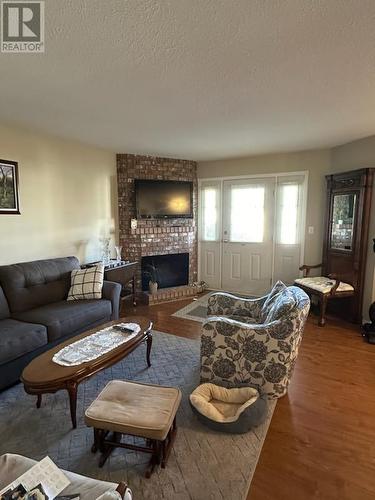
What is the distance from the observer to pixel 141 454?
174cm

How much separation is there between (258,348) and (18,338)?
6.41 ft

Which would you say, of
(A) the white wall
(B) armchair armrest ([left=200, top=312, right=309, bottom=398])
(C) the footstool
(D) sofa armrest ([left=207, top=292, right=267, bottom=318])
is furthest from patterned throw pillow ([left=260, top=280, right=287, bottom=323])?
(A) the white wall

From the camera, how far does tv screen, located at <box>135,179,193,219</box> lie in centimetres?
471

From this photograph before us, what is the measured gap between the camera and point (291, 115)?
2.75 metres

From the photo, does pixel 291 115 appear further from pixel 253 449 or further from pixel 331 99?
pixel 253 449

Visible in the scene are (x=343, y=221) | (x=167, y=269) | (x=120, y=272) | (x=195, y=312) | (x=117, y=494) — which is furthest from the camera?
(x=167, y=269)

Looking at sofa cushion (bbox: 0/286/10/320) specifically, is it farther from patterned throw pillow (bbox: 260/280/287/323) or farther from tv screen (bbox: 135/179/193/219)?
patterned throw pillow (bbox: 260/280/287/323)

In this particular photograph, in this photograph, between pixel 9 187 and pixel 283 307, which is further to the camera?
pixel 9 187

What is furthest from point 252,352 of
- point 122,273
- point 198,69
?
point 122,273

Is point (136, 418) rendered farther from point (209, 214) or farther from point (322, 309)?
point (209, 214)

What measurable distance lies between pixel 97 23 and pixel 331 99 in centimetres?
192

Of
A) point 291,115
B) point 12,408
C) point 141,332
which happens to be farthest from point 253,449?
point 291,115

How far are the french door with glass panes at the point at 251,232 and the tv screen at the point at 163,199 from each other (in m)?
0.41

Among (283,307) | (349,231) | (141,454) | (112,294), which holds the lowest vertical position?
(141,454)
